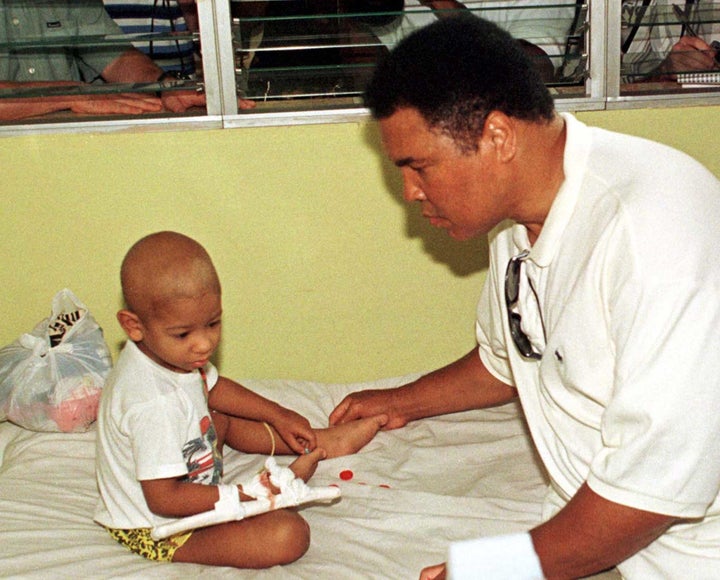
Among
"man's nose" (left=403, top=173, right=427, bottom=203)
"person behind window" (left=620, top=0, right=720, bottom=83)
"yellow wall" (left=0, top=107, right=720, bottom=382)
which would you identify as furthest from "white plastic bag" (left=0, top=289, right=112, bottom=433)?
"person behind window" (left=620, top=0, right=720, bottom=83)

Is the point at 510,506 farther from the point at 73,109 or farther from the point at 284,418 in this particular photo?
the point at 73,109

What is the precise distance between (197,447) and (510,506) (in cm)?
60

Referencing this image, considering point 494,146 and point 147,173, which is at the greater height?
point 494,146

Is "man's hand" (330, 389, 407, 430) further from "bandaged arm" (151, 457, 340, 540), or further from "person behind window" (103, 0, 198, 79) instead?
"person behind window" (103, 0, 198, 79)

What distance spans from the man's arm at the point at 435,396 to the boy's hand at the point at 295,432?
0.09 m

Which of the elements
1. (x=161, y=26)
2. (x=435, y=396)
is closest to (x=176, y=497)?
(x=435, y=396)

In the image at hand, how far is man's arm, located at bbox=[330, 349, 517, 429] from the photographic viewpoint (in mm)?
2039

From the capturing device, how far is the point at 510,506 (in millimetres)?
1790

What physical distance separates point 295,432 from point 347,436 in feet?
Answer: 0.37

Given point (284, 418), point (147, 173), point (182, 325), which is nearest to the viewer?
point (182, 325)

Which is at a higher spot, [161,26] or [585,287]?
[161,26]

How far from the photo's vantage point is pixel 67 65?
2328 mm

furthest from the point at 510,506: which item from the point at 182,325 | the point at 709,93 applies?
the point at 709,93

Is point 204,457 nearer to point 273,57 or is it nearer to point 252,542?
point 252,542
